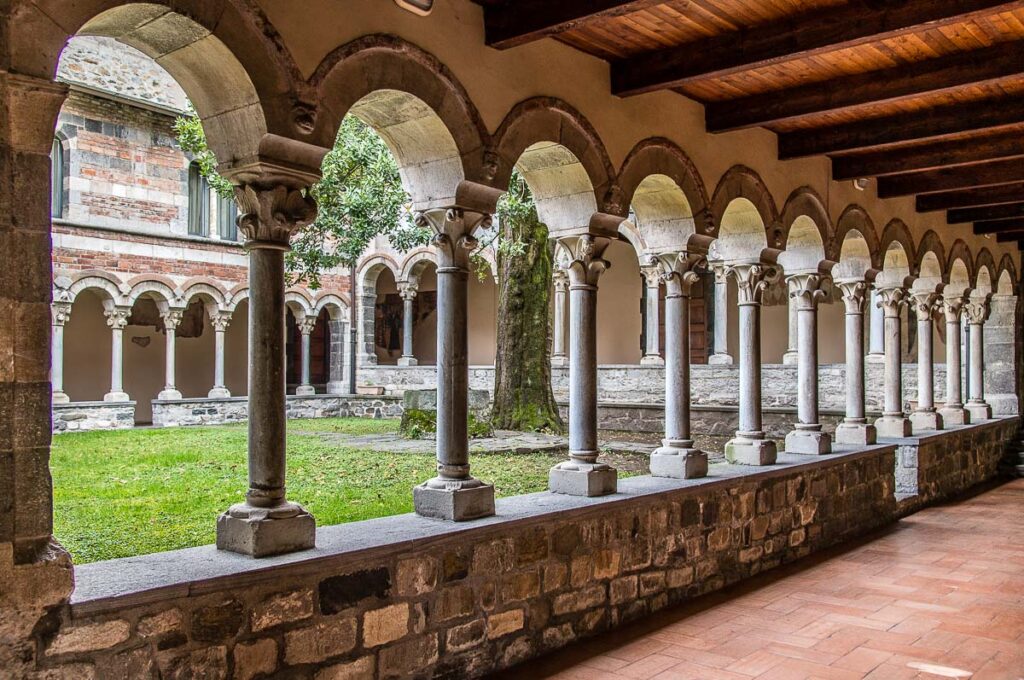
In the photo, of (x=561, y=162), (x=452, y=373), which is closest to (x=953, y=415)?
(x=561, y=162)

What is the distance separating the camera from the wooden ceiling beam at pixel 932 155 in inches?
223

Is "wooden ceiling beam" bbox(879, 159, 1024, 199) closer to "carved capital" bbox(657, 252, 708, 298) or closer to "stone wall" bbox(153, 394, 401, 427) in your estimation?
"carved capital" bbox(657, 252, 708, 298)

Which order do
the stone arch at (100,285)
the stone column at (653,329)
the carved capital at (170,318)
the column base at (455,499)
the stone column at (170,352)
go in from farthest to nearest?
the carved capital at (170,318) → the stone column at (170,352) → the stone column at (653,329) → the stone arch at (100,285) → the column base at (455,499)

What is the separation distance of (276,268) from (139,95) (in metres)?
11.7

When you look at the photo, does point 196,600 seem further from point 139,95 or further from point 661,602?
point 139,95

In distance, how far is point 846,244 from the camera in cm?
691

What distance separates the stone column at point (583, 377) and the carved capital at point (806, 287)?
2537 mm

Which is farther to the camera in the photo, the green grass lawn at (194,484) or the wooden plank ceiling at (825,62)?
the green grass lawn at (194,484)

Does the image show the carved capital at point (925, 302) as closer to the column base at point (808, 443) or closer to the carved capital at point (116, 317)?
the column base at point (808, 443)

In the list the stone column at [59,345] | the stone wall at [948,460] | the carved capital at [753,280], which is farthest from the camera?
the stone column at [59,345]

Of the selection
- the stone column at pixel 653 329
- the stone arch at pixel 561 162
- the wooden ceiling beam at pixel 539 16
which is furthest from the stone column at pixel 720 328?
the wooden ceiling beam at pixel 539 16

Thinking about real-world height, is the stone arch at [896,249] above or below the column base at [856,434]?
above

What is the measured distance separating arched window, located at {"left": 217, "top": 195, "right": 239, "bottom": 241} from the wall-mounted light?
39.6 feet

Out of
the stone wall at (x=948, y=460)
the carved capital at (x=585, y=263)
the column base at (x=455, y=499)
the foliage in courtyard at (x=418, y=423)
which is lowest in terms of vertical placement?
the stone wall at (x=948, y=460)
